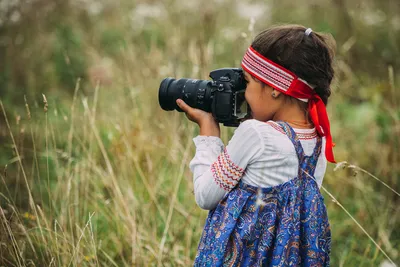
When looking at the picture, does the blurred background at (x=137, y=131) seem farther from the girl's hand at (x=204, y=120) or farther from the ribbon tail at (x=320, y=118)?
the girl's hand at (x=204, y=120)

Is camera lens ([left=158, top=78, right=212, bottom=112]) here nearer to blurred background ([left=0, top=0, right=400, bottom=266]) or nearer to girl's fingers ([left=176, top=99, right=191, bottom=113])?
girl's fingers ([left=176, top=99, right=191, bottom=113])

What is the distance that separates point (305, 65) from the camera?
1386 millimetres

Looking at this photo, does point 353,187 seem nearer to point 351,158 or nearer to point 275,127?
point 351,158

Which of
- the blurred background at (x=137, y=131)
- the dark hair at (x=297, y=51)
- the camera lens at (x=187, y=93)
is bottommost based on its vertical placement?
the blurred background at (x=137, y=131)

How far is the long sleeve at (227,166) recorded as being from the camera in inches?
52.4

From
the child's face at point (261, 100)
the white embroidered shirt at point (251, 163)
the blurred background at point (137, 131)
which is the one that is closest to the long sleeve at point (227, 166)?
the white embroidered shirt at point (251, 163)

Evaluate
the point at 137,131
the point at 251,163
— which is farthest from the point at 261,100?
the point at 137,131

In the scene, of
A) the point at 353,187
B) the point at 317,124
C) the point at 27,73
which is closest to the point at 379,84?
the point at 353,187

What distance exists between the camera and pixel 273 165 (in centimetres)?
134

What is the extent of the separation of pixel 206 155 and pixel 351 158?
1.72 meters

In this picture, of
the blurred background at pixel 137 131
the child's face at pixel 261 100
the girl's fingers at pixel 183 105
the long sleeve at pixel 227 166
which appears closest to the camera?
the long sleeve at pixel 227 166

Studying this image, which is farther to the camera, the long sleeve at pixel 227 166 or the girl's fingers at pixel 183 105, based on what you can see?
the girl's fingers at pixel 183 105

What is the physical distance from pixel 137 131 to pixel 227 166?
1325mm

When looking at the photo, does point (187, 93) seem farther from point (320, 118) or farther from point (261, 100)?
point (320, 118)
